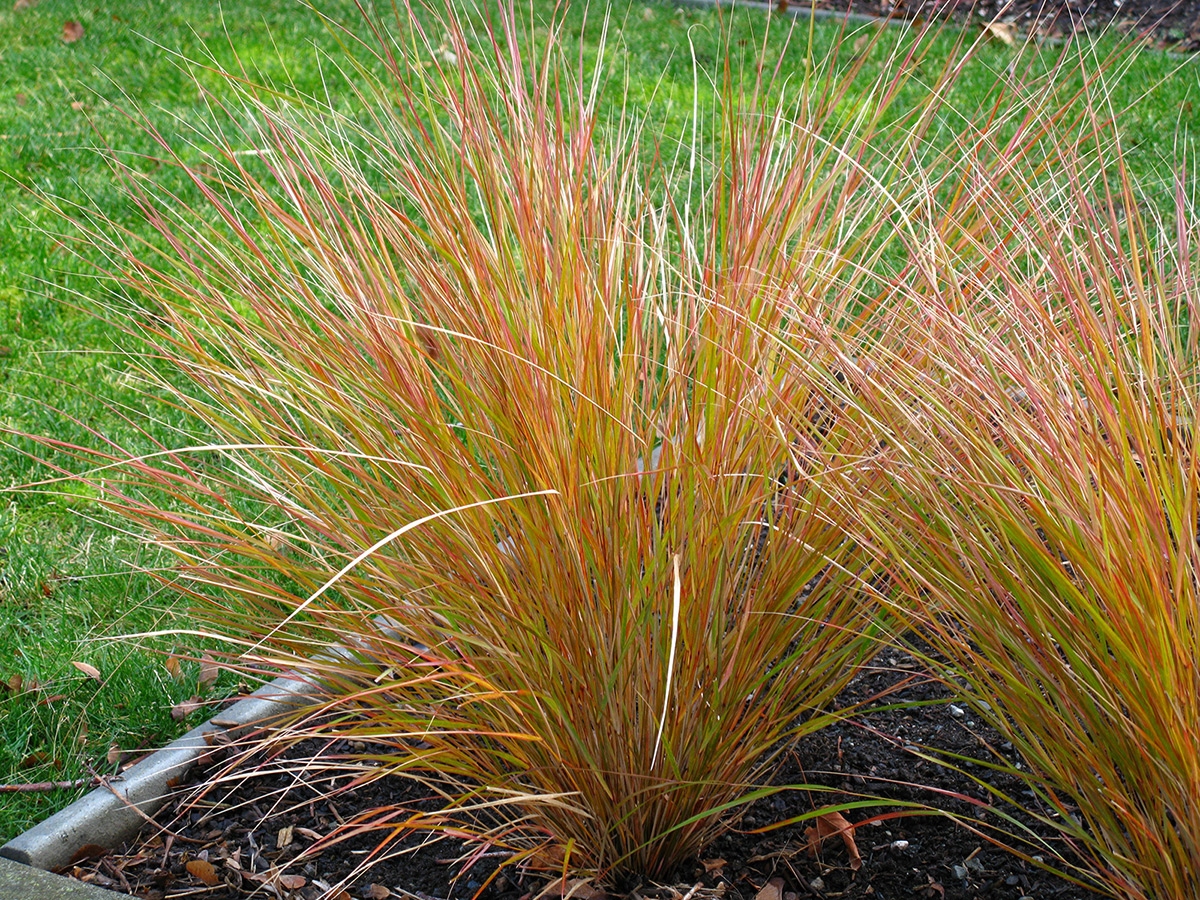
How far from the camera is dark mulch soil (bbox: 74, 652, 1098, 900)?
185 centimetres

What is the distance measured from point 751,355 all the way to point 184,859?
4.29 feet

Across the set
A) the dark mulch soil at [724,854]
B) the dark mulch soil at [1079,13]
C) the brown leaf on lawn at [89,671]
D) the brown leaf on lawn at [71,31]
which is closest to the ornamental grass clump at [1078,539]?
the dark mulch soil at [724,854]

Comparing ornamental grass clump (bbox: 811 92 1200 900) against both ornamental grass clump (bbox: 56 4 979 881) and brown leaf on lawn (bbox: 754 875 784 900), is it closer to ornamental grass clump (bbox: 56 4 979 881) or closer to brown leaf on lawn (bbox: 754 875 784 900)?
ornamental grass clump (bbox: 56 4 979 881)

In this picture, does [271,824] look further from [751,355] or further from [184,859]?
[751,355]

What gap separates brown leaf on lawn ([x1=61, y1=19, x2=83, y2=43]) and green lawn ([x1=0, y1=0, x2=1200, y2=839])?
5 cm

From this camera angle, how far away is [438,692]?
1899mm

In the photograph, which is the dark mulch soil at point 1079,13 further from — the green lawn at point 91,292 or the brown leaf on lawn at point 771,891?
the brown leaf on lawn at point 771,891

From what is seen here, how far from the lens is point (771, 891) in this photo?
71.9 inches

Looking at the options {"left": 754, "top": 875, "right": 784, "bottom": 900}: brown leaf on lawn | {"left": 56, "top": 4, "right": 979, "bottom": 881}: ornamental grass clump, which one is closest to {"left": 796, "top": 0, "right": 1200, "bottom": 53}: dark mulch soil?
{"left": 56, "top": 4, "right": 979, "bottom": 881}: ornamental grass clump

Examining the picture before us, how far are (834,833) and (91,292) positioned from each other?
3475 millimetres

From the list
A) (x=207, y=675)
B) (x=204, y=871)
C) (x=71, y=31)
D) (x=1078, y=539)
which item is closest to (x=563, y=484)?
(x=1078, y=539)

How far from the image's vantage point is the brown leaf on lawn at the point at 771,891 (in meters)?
1.82

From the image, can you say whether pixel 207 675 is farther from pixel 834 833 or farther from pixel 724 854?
pixel 834 833

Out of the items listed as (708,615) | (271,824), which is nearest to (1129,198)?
(708,615)
